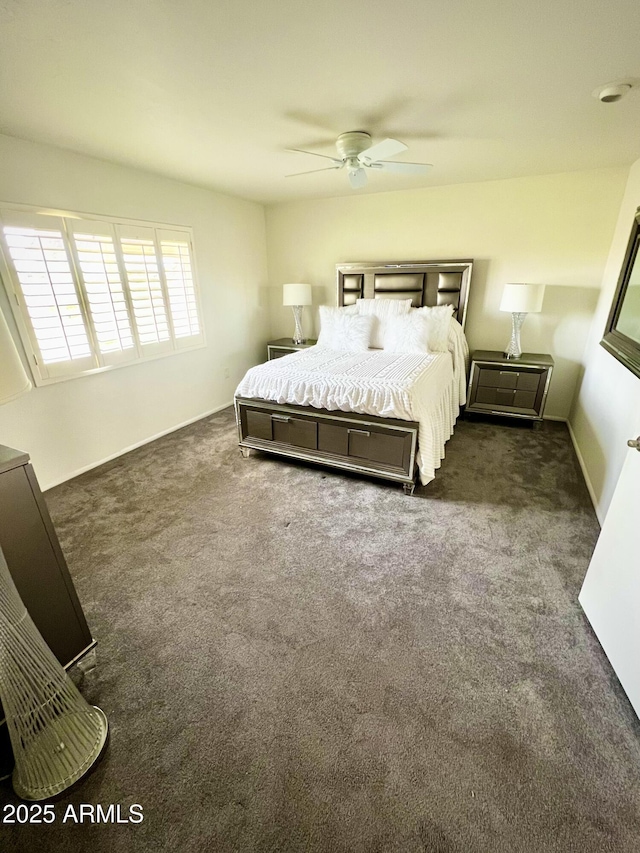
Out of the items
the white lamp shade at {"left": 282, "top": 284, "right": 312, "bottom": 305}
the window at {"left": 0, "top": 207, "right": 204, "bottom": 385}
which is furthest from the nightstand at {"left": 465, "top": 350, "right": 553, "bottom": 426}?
the window at {"left": 0, "top": 207, "right": 204, "bottom": 385}

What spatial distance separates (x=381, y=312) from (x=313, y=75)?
245 centimetres

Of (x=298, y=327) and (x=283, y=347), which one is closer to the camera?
(x=283, y=347)

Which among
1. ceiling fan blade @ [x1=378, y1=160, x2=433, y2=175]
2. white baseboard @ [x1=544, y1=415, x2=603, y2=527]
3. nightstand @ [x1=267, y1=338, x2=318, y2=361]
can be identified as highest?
ceiling fan blade @ [x1=378, y1=160, x2=433, y2=175]

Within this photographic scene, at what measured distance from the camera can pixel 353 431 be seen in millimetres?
2834

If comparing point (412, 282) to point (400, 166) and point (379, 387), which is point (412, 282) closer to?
point (400, 166)

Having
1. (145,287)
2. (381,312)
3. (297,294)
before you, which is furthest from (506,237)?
(145,287)

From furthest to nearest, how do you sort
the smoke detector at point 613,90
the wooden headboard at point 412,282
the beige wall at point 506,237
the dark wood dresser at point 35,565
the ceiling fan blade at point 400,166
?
the wooden headboard at point 412,282 < the beige wall at point 506,237 < the ceiling fan blade at point 400,166 < the smoke detector at point 613,90 < the dark wood dresser at point 35,565

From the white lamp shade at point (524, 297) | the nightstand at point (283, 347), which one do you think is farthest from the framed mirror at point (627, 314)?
the nightstand at point (283, 347)

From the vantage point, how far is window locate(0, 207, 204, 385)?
258 cm

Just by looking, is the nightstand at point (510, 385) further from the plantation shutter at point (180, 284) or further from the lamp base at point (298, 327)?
the plantation shutter at point (180, 284)

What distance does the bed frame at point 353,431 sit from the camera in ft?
8.90

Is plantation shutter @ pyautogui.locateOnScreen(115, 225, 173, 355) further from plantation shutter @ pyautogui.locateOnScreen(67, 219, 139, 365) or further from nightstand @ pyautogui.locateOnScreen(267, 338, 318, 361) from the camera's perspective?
nightstand @ pyautogui.locateOnScreen(267, 338, 318, 361)

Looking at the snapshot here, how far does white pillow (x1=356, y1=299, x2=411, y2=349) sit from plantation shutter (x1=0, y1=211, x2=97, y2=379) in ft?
9.05

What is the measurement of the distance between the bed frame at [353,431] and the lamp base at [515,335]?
0.54m
